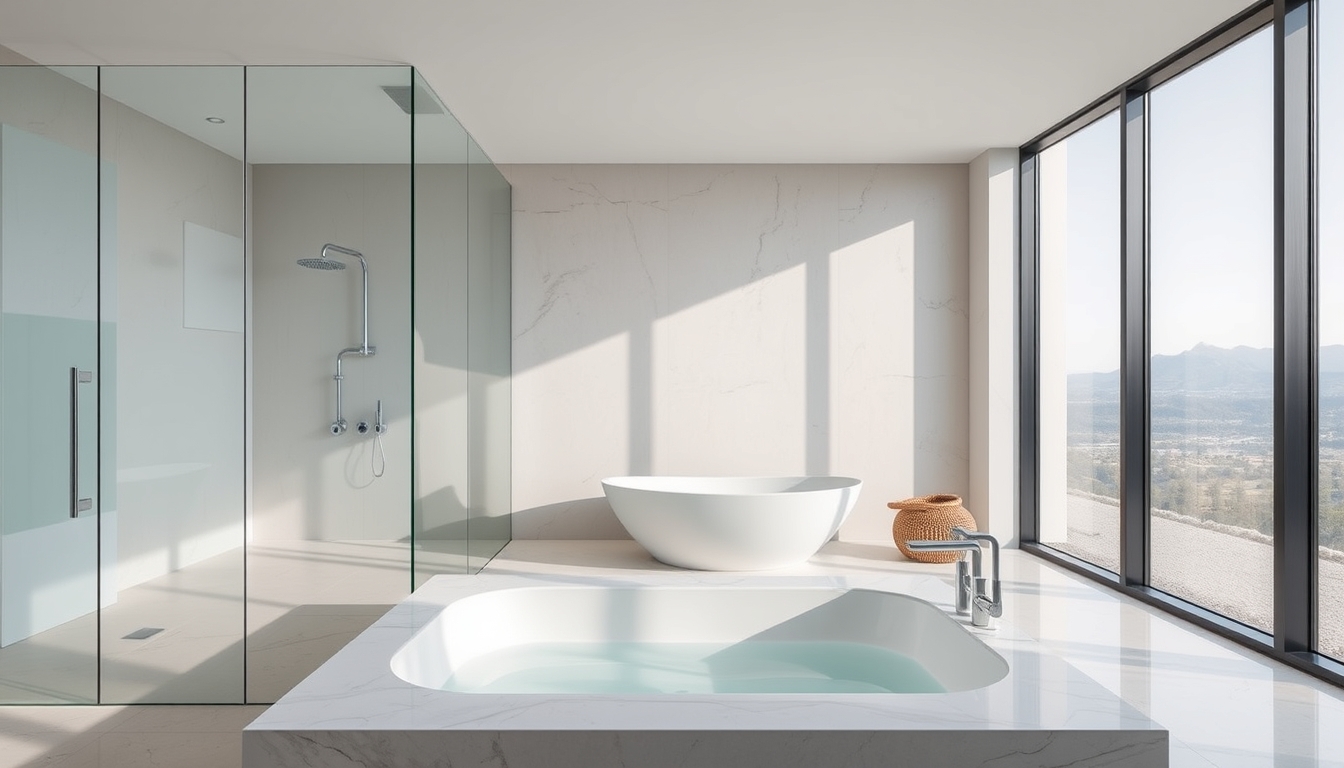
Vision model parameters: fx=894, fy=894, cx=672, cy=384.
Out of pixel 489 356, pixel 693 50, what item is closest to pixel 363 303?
pixel 489 356

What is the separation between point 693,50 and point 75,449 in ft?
8.71

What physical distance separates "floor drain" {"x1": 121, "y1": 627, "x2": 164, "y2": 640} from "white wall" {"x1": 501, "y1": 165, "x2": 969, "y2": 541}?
2.42 metres

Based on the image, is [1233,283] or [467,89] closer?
[1233,283]

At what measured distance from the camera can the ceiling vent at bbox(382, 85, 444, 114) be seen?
3.49 m

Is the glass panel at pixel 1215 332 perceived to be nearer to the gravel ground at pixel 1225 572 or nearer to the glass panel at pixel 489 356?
the gravel ground at pixel 1225 572

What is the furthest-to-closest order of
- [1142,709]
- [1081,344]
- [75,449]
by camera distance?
[1081,344] → [75,449] → [1142,709]

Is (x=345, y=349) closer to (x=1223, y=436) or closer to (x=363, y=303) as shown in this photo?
(x=363, y=303)

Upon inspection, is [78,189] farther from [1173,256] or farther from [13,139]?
[1173,256]

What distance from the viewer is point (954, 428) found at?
531cm

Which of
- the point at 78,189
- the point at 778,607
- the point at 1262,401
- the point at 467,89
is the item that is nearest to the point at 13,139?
the point at 78,189

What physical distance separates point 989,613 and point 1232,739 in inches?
26.5

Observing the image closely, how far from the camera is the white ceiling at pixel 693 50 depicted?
124 inches

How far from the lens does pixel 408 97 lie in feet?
11.6

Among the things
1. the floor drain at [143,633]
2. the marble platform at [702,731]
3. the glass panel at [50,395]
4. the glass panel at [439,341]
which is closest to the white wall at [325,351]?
the glass panel at [439,341]
